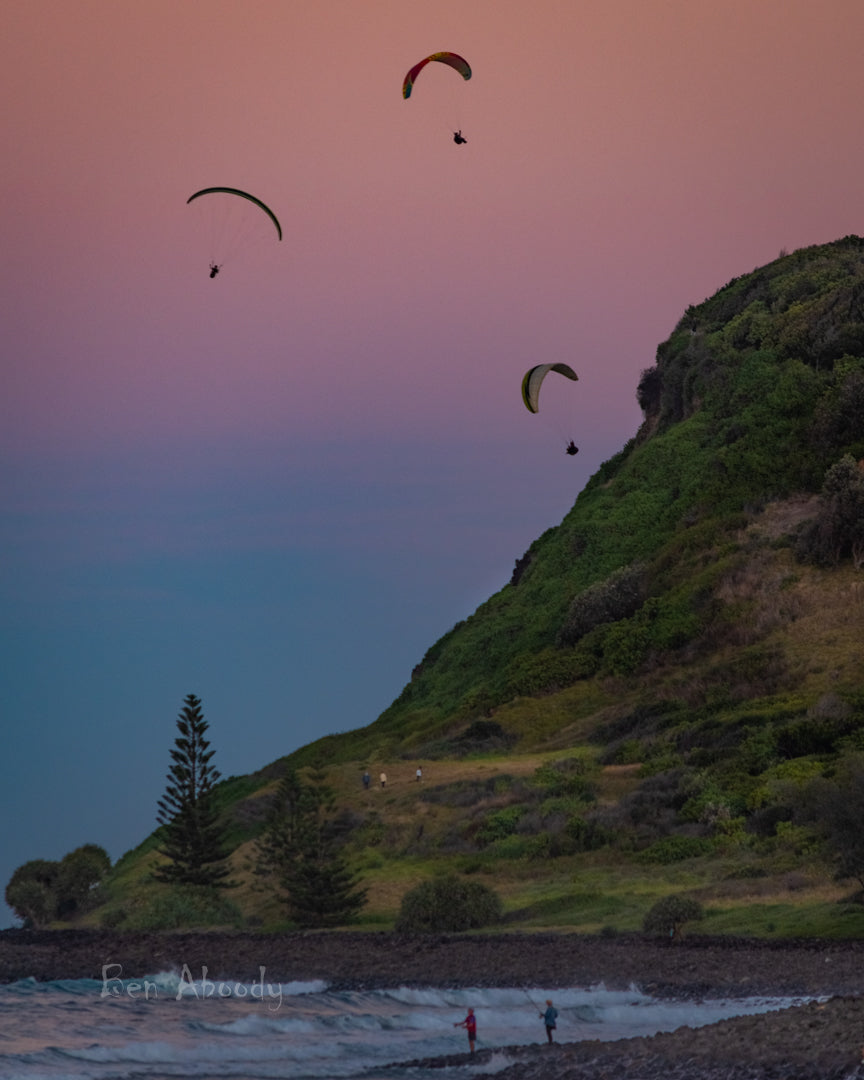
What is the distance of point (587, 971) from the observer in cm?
3397

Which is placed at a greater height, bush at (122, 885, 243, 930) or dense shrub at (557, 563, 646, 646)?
dense shrub at (557, 563, 646, 646)

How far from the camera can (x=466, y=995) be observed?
32.1m

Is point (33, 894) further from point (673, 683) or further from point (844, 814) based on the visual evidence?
point (844, 814)

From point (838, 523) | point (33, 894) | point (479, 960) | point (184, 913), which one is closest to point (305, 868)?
point (184, 913)

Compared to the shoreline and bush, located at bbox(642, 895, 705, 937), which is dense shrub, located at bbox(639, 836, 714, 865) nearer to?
bush, located at bbox(642, 895, 705, 937)

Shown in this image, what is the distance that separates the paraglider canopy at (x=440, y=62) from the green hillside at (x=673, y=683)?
2631 centimetres

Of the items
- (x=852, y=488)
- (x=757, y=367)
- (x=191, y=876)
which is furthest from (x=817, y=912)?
(x=757, y=367)

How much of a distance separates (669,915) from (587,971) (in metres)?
6.72

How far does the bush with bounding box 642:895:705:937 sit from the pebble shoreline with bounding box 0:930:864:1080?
1065 mm

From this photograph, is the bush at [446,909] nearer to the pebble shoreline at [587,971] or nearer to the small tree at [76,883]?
the pebble shoreline at [587,971]

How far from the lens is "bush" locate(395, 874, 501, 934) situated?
146 ft

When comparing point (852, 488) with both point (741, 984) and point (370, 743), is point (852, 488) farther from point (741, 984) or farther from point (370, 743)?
point (741, 984)

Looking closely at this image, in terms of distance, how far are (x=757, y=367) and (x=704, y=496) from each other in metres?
11.6

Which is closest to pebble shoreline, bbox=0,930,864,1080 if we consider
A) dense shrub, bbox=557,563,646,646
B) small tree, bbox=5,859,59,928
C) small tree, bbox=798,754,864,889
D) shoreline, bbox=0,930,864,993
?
shoreline, bbox=0,930,864,993
